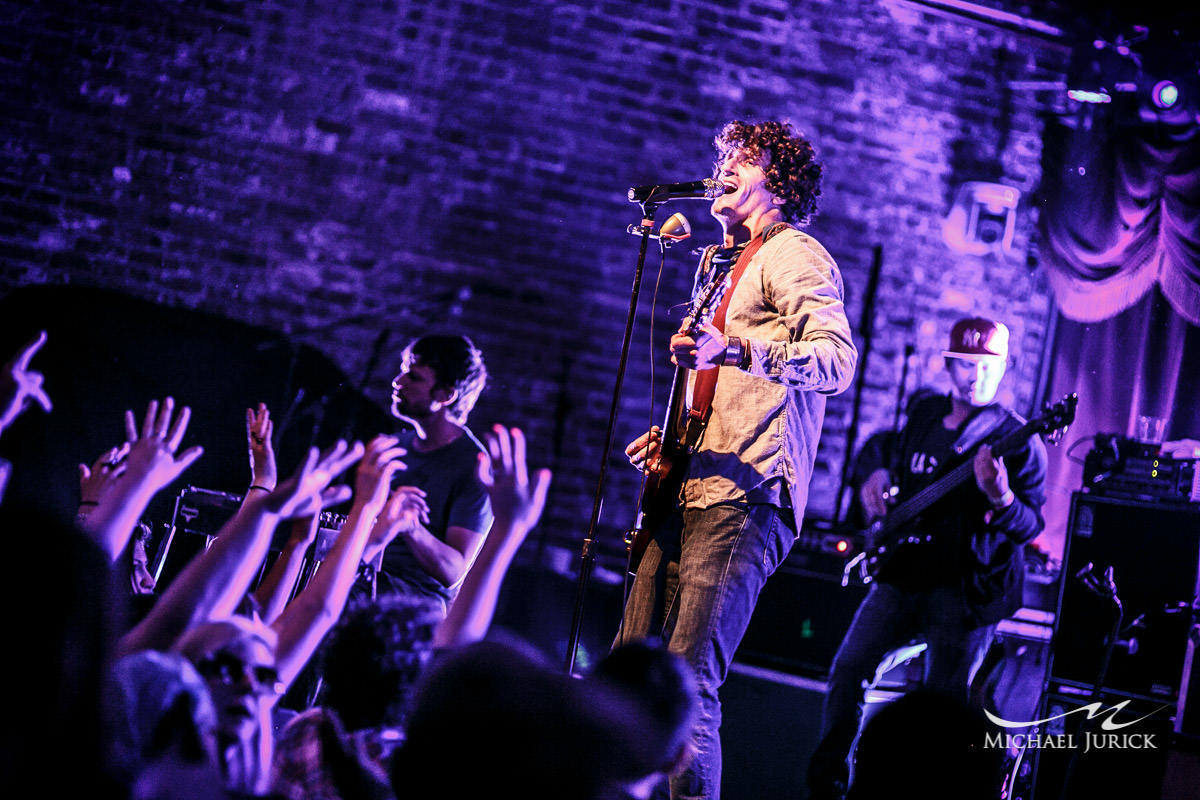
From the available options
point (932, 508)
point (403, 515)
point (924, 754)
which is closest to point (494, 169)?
point (403, 515)

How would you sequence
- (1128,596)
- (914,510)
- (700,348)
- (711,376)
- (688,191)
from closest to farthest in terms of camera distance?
(700,348), (711,376), (688,191), (1128,596), (914,510)

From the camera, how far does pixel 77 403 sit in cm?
521

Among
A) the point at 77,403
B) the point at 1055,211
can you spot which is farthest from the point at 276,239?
the point at 1055,211

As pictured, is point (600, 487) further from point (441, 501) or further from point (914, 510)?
point (914, 510)

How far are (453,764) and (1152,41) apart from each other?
5.48 meters

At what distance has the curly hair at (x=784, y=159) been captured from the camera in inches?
138

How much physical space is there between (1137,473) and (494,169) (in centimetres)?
326

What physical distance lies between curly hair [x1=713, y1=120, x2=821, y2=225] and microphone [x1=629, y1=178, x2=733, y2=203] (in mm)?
99

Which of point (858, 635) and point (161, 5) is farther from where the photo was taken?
point (161, 5)

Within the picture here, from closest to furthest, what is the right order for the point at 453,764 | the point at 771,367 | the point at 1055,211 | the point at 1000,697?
1. the point at 453,764
2. the point at 771,367
3. the point at 1000,697
4. the point at 1055,211

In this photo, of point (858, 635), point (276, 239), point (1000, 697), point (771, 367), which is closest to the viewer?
point (771, 367)

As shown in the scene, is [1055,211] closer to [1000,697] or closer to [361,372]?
[1000,697]

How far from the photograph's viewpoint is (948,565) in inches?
170

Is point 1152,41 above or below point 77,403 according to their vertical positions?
above
